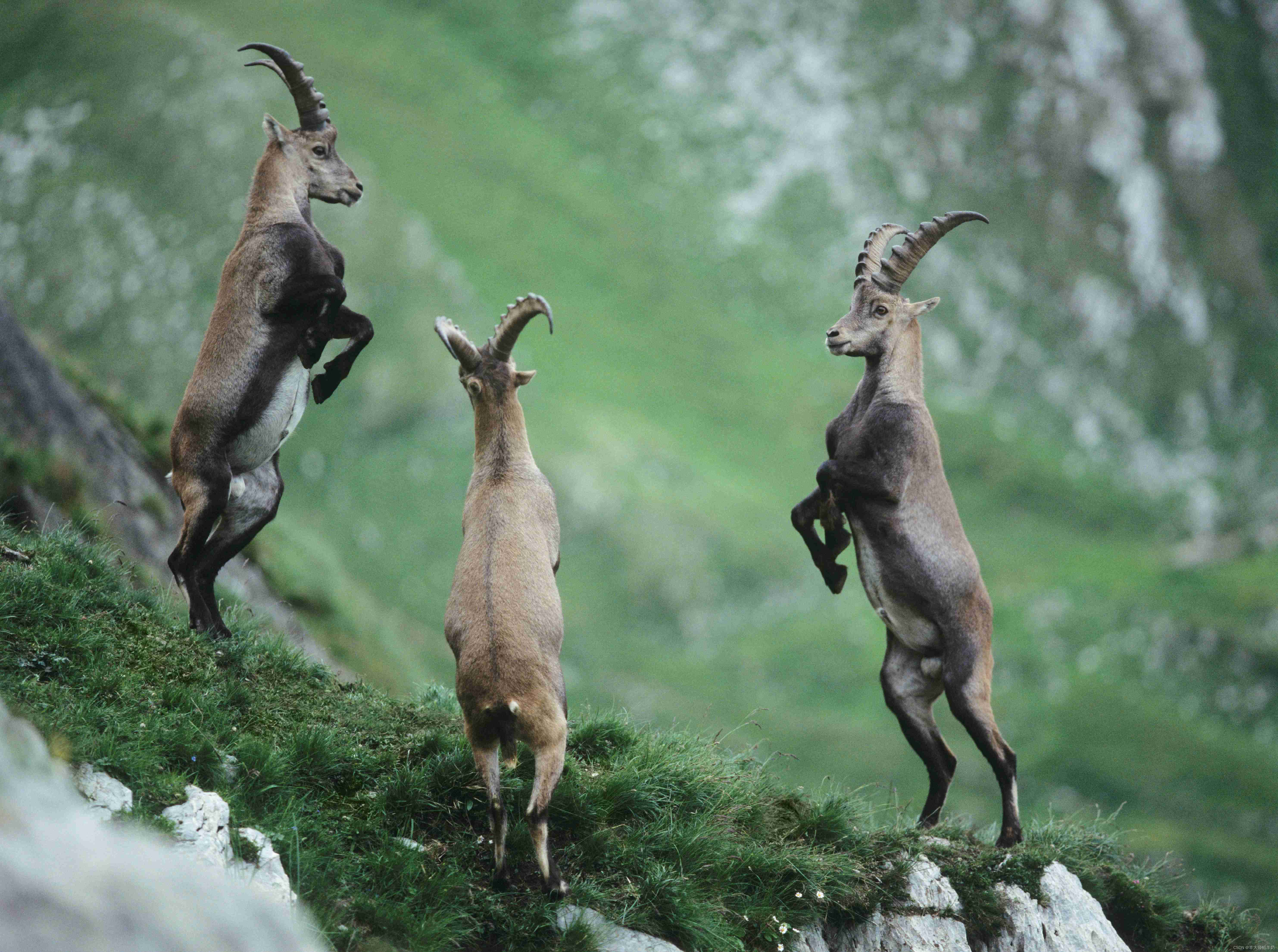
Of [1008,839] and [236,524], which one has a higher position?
[1008,839]

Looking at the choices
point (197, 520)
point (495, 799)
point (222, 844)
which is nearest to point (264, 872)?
point (222, 844)

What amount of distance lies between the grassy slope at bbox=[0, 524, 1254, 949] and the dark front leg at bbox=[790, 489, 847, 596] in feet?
5.14

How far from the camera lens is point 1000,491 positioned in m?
29.3

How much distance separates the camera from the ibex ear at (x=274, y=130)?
8070 mm

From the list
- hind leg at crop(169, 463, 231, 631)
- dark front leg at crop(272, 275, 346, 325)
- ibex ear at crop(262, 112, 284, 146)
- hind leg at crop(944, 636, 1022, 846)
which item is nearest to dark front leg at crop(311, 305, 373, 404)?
dark front leg at crop(272, 275, 346, 325)

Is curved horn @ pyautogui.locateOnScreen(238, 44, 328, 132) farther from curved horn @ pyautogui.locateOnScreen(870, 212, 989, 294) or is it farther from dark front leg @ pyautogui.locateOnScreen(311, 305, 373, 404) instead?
curved horn @ pyautogui.locateOnScreen(870, 212, 989, 294)

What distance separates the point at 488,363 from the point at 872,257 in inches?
118

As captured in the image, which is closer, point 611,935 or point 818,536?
point 611,935

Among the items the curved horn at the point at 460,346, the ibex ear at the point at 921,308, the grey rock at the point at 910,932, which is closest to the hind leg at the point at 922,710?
the grey rock at the point at 910,932

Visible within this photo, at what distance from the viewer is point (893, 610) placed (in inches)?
323

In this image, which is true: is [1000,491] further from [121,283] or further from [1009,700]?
[121,283]

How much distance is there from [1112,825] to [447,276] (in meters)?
21.3

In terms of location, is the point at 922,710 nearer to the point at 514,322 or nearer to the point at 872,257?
the point at 872,257

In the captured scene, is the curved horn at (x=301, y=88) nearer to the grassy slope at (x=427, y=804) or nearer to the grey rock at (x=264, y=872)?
the grassy slope at (x=427, y=804)
